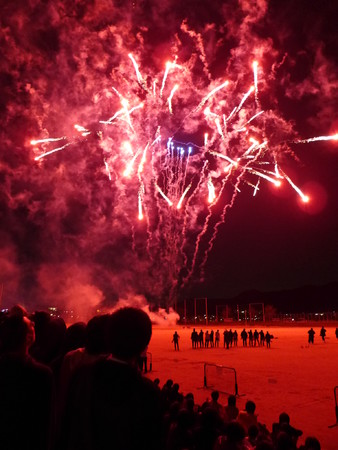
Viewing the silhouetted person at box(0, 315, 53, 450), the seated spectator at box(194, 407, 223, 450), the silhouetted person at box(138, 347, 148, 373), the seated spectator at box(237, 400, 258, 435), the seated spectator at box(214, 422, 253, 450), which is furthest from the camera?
the seated spectator at box(237, 400, 258, 435)

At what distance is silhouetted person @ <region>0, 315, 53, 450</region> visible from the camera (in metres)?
2.33

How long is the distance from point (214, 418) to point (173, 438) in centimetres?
59

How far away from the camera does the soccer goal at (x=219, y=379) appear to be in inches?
486

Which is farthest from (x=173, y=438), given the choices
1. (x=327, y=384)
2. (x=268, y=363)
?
(x=268, y=363)

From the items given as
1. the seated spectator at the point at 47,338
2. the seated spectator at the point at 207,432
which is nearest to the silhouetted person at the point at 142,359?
the seated spectator at the point at 47,338

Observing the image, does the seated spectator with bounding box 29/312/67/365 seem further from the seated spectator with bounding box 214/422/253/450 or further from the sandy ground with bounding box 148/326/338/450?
the sandy ground with bounding box 148/326/338/450

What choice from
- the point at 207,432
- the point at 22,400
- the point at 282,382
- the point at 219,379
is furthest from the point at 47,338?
the point at 282,382

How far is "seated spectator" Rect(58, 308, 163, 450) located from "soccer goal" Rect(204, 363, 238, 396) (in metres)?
10.9

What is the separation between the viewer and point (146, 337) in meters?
2.21

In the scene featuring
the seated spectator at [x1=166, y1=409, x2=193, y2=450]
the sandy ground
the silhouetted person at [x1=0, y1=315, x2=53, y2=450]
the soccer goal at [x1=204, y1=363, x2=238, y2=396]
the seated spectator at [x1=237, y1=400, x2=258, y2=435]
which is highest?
the silhouetted person at [x1=0, y1=315, x2=53, y2=450]

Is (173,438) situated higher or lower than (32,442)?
lower

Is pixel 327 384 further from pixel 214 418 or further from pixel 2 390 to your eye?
pixel 2 390

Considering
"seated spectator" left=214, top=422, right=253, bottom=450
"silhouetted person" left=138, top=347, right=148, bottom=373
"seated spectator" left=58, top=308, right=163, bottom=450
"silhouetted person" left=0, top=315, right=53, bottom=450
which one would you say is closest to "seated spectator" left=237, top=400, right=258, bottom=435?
"silhouetted person" left=138, top=347, right=148, bottom=373

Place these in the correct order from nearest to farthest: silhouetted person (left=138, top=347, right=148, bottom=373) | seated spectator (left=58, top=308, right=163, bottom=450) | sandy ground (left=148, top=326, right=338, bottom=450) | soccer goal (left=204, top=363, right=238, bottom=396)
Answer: seated spectator (left=58, top=308, right=163, bottom=450)
silhouetted person (left=138, top=347, right=148, bottom=373)
sandy ground (left=148, top=326, right=338, bottom=450)
soccer goal (left=204, top=363, right=238, bottom=396)
